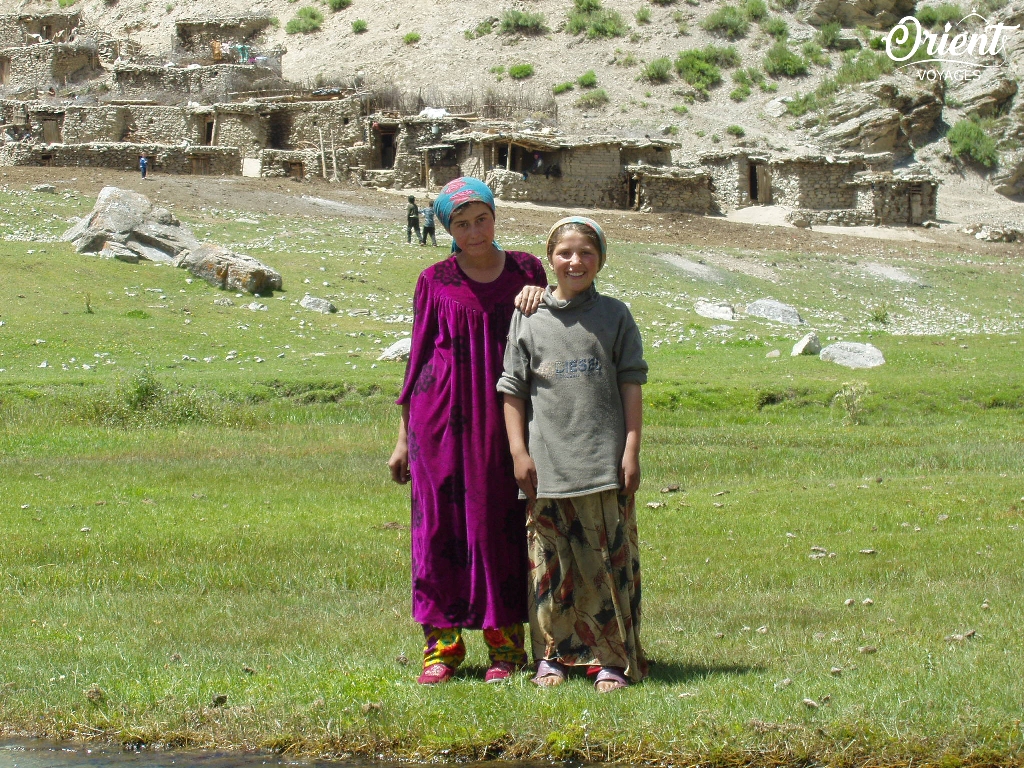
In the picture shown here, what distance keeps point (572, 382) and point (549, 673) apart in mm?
1125

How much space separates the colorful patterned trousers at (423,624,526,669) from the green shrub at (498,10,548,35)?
6459 centimetres

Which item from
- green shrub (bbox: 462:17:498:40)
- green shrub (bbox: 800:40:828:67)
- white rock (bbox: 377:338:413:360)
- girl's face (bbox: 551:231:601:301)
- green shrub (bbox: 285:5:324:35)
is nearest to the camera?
girl's face (bbox: 551:231:601:301)

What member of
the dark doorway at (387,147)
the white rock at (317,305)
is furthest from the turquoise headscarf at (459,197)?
the dark doorway at (387,147)

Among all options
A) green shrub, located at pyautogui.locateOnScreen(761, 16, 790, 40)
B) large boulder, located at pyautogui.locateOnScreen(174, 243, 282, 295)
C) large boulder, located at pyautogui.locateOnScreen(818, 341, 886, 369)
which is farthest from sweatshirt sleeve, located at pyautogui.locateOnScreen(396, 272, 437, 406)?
green shrub, located at pyautogui.locateOnScreen(761, 16, 790, 40)

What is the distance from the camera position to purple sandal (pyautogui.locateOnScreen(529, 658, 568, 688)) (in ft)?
15.6

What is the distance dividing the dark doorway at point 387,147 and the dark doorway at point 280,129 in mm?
3629

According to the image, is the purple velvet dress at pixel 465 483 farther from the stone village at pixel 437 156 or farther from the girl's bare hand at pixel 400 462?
the stone village at pixel 437 156

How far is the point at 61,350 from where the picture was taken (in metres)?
17.3

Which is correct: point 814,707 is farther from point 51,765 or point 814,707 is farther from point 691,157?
point 691,157

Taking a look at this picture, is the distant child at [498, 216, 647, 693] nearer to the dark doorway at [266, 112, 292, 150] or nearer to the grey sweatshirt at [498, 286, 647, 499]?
the grey sweatshirt at [498, 286, 647, 499]

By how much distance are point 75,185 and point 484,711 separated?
31.4 m

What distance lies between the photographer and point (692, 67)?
202 feet

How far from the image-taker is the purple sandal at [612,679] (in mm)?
4672


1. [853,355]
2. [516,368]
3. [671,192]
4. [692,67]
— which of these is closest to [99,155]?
[671,192]
